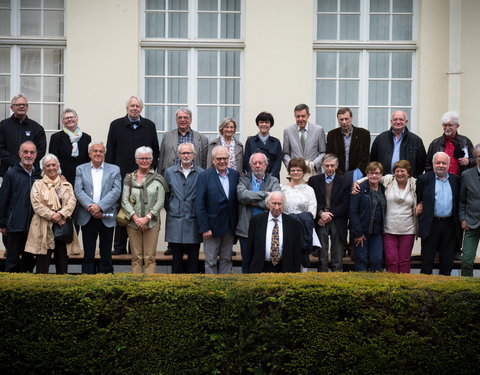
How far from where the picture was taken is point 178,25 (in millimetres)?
11727

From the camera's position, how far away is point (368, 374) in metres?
6.46

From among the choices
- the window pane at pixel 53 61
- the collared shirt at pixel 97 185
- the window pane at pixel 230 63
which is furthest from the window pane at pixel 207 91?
the collared shirt at pixel 97 185

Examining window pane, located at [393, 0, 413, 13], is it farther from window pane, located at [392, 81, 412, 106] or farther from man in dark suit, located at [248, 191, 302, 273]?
man in dark suit, located at [248, 191, 302, 273]

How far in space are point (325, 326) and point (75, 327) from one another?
7.08 ft

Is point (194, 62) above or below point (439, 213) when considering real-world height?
above

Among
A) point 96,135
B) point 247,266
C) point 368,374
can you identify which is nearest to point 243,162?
point 247,266

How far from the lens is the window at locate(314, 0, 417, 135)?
11.6 meters

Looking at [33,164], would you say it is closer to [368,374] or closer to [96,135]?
[96,135]

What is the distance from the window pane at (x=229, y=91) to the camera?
1171cm

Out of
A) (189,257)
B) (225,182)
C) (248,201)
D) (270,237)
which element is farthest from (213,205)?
(270,237)

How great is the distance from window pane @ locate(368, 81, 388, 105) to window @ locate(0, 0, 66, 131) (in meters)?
4.75

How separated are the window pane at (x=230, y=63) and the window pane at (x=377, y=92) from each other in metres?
2.06

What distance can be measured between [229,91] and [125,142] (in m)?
2.35

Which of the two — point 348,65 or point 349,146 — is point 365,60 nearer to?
point 348,65
